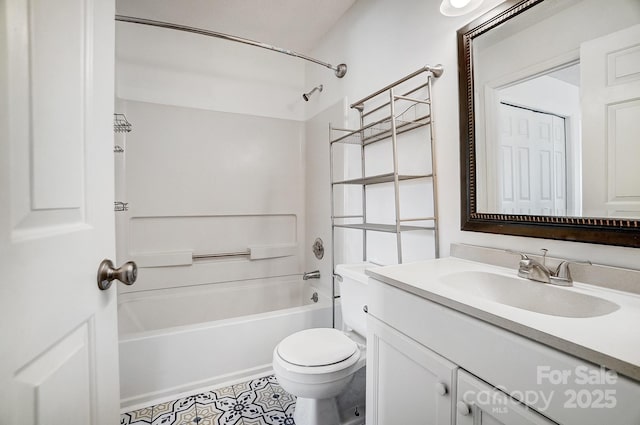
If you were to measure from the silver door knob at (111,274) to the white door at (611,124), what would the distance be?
1.28 m

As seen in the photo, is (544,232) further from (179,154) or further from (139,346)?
(179,154)

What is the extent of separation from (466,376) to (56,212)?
950 millimetres

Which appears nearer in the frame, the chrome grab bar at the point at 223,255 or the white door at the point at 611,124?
the white door at the point at 611,124

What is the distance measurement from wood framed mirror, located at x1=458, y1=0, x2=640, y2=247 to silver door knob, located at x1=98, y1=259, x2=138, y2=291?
119 centimetres

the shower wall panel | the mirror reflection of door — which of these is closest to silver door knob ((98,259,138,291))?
the mirror reflection of door

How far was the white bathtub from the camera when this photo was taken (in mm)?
1484

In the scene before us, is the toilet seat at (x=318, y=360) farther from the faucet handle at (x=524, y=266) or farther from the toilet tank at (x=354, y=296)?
the faucet handle at (x=524, y=266)

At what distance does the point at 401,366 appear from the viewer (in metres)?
0.88

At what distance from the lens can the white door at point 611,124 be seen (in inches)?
29.2

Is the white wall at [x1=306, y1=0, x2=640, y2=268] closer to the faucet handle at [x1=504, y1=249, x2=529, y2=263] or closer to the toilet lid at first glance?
the faucet handle at [x1=504, y1=249, x2=529, y2=263]

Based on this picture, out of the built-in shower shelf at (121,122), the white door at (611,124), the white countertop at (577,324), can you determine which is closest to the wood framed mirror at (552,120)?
the white door at (611,124)

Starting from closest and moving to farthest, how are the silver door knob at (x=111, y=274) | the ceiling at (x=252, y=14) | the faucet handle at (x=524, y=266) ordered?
1. the silver door knob at (x=111, y=274)
2. the faucet handle at (x=524, y=266)
3. the ceiling at (x=252, y=14)

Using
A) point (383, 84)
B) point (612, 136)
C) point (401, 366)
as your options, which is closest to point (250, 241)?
point (383, 84)

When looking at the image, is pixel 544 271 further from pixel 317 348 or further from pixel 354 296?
pixel 317 348
